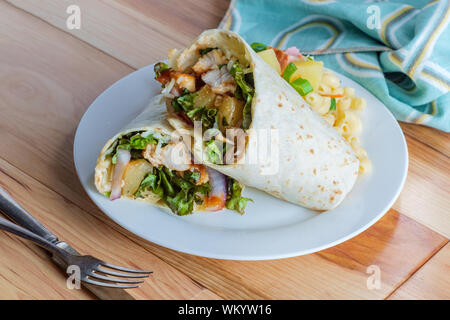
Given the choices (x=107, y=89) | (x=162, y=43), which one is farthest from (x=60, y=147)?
(x=162, y=43)

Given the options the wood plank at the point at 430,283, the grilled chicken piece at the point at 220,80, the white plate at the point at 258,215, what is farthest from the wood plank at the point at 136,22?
the wood plank at the point at 430,283

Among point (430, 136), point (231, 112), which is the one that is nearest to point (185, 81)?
point (231, 112)

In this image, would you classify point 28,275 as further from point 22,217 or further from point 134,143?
point 134,143

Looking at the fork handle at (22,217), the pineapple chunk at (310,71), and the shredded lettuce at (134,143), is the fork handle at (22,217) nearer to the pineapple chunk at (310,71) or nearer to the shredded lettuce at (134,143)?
the shredded lettuce at (134,143)

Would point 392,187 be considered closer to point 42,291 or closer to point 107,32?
point 42,291

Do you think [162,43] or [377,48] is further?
[162,43]

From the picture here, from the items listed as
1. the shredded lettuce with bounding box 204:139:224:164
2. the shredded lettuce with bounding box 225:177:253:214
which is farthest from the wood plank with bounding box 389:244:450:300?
the shredded lettuce with bounding box 204:139:224:164
